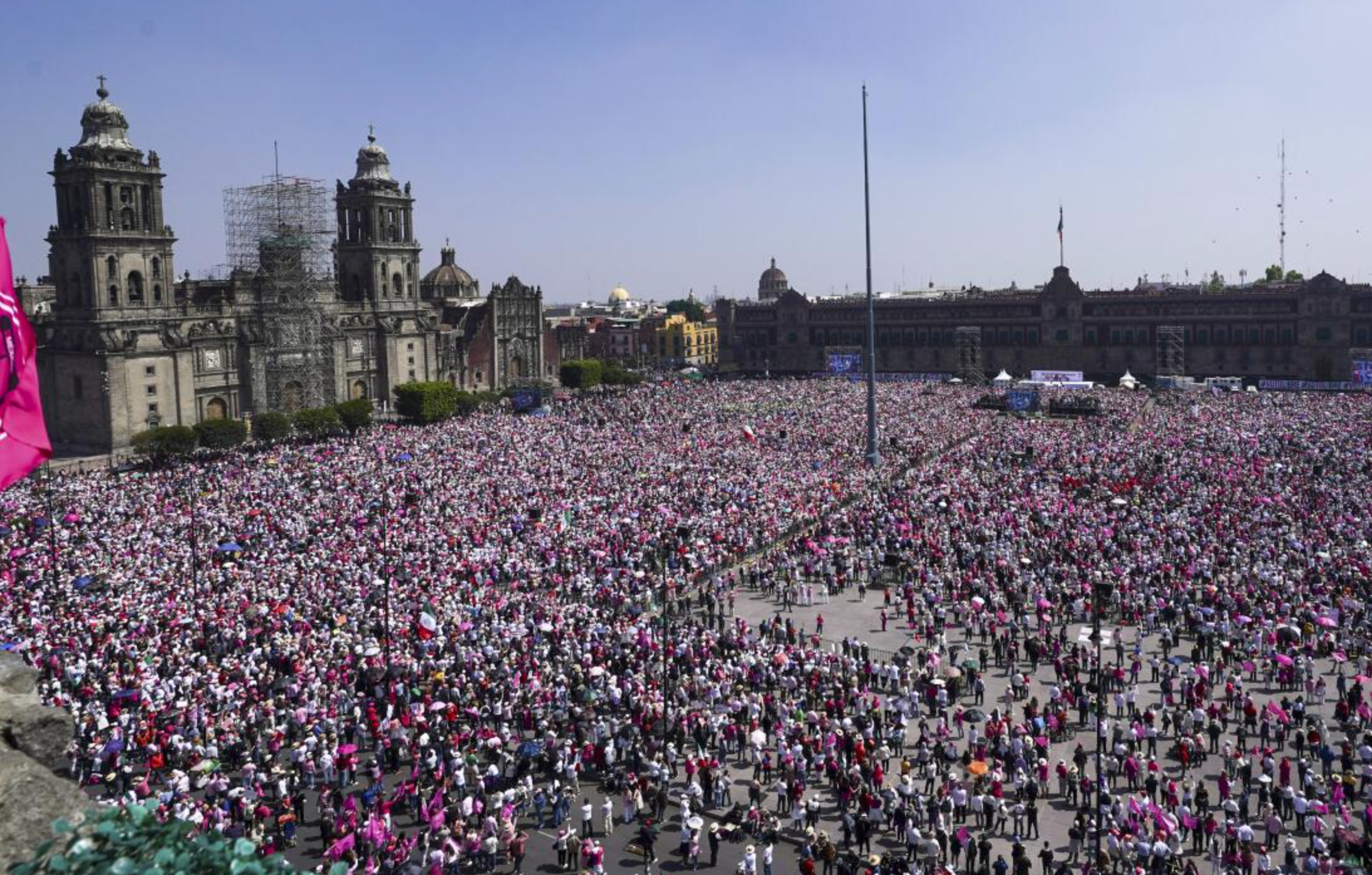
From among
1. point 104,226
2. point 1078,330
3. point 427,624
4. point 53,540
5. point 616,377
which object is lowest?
point 427,624

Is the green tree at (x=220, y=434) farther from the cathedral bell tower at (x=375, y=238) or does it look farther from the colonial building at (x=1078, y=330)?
the colonial building at (x=1078, y=330)

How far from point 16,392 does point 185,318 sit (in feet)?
218

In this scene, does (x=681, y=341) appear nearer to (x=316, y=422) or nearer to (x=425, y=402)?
(x=425, y=402)

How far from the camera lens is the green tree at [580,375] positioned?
9900 cm

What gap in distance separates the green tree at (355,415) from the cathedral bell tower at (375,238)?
22.1 metres

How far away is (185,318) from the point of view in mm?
71812

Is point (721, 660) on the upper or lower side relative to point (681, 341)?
lower

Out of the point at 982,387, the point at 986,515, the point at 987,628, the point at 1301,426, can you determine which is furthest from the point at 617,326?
the point at 987,628

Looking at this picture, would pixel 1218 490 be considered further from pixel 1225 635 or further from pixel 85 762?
pixel 85 762

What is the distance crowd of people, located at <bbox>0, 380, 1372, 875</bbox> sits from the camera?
19.3m

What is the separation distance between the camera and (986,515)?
40688 millimetres

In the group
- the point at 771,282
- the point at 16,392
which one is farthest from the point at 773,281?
the point at 16,392

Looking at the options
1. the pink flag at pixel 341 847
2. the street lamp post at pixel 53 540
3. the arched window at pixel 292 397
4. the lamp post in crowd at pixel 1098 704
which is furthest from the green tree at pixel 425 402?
the pink flag at pixel 341 847

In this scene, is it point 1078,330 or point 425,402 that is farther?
point 1078,330
